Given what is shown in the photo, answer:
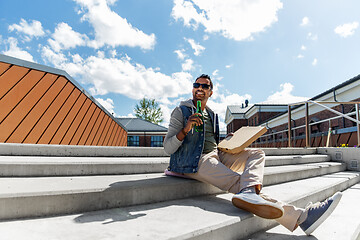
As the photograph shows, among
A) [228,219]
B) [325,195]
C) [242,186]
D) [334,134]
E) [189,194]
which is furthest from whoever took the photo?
[334,134]

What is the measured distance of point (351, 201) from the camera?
8.93ft

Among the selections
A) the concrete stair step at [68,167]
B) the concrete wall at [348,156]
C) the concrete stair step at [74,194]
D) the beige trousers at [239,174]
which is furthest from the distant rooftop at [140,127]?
the concrete stair step at [74,194]

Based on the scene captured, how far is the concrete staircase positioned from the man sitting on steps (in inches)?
5.2

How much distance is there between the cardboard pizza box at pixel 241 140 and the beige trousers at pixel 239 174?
3.2 inches

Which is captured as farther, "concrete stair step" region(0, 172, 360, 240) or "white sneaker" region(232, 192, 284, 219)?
"white sneaker" region(232, 192, 284, 219)

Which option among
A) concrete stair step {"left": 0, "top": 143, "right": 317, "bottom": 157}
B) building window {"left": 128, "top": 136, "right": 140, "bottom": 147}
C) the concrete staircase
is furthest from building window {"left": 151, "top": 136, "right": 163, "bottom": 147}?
the concrete staircase

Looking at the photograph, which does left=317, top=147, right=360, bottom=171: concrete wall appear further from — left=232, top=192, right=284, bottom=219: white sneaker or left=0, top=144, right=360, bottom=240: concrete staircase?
left=232, top=192, right=284, bottom=219: white sneaker

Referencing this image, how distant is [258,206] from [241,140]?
731 mm

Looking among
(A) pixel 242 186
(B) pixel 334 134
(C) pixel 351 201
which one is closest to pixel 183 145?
(A) pixel 242 186

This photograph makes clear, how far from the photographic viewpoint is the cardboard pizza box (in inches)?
81.0

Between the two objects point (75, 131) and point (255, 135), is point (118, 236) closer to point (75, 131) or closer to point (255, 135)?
point (255, 135)

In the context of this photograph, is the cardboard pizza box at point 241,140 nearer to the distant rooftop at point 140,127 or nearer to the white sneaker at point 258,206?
the white sneaker at point 258,206

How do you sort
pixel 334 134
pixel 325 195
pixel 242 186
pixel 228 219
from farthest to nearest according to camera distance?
pixel 334 134 → pixel 325 195 → pixel 242 186 → pixel 228 219

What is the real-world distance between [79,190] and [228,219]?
102 cm
